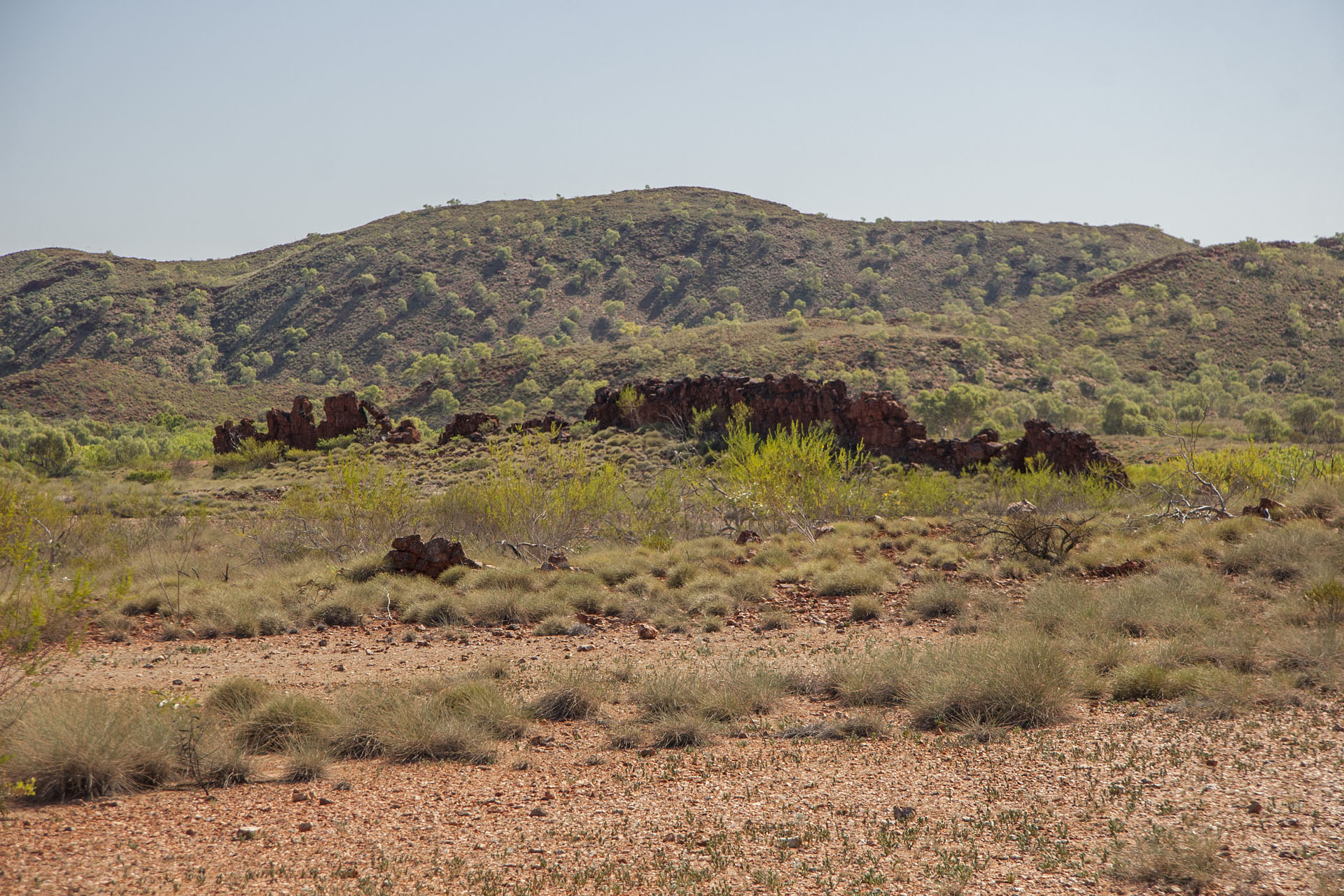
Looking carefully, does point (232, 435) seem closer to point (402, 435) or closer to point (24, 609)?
point (402, 435)

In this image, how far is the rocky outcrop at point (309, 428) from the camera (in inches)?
1715

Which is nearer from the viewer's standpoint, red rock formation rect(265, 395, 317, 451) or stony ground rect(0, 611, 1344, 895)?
stony ground rect(0, 611, 1344, 895)

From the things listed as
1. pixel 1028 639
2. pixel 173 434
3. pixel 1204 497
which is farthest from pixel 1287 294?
pixel 173 434

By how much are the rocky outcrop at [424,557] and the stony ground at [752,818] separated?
8.27m

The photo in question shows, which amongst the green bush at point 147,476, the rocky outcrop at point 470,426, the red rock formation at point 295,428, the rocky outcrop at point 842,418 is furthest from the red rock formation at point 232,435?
the rocky outcrop at point 842,418

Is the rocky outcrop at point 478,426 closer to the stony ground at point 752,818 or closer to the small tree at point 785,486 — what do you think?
the small tree at point 785,486

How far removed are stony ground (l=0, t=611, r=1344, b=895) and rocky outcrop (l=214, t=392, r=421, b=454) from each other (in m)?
38.5

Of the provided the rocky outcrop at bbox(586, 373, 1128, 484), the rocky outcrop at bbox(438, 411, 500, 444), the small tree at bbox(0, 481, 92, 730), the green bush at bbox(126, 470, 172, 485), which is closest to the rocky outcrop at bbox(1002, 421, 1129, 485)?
the rocky outcrop at bbox(586, 373, 1128, 484)

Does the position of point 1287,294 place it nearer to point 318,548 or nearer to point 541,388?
point 541,388

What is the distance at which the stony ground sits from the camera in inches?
190

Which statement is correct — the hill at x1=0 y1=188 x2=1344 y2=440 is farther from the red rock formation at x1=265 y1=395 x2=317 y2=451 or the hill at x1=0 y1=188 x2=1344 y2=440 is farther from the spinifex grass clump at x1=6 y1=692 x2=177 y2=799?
the spinifex grass clump at x1=6 y1=692 x2=177 y2=799

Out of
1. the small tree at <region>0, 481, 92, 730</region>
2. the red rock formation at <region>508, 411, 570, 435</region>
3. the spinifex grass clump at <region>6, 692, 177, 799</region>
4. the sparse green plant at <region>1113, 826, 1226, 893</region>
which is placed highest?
the small tree at <region>0, 481, 92, 730</region>

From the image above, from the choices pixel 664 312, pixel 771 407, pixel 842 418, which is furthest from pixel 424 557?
pixel 664 312

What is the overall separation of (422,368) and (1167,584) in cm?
6604
